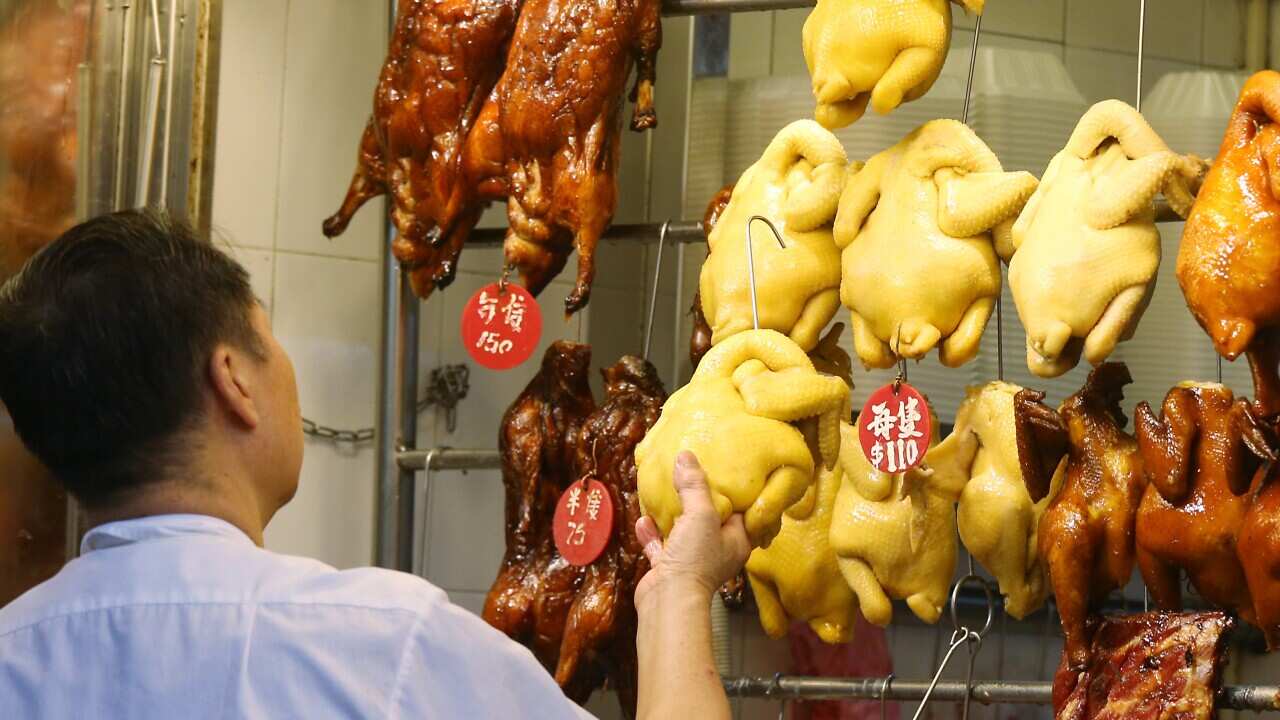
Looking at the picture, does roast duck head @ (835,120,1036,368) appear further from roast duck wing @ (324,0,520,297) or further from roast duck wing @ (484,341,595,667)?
roast duck wing @ (324,0,520,297)

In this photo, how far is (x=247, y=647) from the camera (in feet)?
5.57

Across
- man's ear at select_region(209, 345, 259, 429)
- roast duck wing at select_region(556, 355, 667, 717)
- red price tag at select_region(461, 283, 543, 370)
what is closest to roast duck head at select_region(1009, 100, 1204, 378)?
roast duck wing at select_region(556, 355, 667, 717)

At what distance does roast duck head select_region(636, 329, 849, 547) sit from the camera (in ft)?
8.41

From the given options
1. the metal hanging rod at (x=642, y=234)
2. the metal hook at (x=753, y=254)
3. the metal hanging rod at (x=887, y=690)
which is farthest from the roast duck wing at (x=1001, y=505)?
the metal hanging rod at (x=642, y=234)

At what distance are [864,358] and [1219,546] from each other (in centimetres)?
66

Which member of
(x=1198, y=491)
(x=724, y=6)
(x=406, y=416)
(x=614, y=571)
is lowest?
(x=614, y=571)

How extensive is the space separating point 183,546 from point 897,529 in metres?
1.52

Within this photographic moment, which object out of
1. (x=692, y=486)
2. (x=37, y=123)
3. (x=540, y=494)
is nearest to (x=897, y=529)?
(x=692, y=486)

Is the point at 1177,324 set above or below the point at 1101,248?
below

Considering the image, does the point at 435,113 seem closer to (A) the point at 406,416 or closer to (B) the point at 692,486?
(A) the point at 406,416

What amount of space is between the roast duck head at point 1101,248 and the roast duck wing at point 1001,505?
251 millimetres

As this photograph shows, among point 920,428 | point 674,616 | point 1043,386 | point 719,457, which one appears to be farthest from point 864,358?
point 1043,386

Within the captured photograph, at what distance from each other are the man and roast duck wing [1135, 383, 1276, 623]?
126cm

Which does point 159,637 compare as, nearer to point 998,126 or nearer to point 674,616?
point 674,616
